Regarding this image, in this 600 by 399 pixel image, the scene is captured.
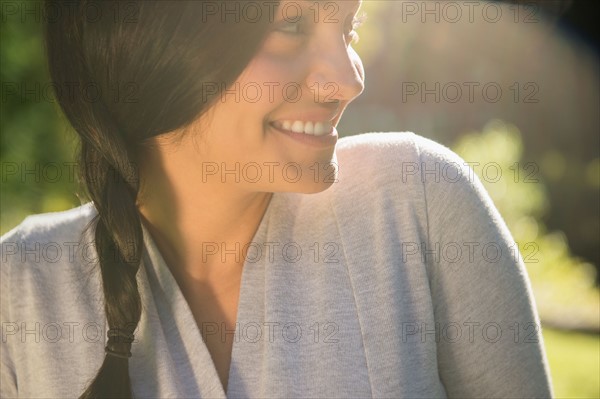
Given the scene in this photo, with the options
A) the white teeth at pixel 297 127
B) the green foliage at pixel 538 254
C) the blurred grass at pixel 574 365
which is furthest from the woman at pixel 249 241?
the green foliage at pixel 538 254

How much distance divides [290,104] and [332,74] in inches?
4.7

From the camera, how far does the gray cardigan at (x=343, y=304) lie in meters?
1.84

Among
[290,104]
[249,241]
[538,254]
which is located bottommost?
[538,254]

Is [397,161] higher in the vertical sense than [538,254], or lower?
higher

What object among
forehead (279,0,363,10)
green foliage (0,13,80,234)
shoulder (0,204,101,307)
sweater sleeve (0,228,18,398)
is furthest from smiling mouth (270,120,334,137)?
green foliage (0,13,80,234)

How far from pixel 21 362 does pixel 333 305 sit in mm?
853

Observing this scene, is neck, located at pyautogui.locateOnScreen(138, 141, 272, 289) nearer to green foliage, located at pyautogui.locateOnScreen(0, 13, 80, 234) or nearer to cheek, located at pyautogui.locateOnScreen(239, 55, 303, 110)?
cheek, located at pyautogui.locateOnScreen(239, 55, 303, 110)

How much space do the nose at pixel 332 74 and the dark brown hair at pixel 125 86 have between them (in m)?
0.14

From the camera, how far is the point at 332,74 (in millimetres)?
1776

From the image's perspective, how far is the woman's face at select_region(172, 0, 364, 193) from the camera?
1.77m

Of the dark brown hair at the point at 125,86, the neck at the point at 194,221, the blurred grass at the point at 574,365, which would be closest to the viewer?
the dark brown hair at the point at 125,86

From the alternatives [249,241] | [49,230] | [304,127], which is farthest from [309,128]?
[49,230]

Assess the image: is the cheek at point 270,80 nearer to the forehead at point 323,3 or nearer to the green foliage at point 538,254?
the forehead at point 323,3

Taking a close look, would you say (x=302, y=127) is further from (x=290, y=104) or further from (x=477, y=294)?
(x=477, y=294)
